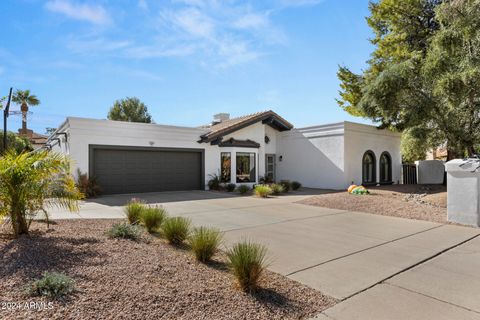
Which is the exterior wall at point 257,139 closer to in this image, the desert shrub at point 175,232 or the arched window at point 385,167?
the arched window at point 385,167

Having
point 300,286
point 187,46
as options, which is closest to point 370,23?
point 187,46

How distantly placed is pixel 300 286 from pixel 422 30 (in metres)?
18.9

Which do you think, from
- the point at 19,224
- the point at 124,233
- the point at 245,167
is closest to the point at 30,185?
the point at 19,224

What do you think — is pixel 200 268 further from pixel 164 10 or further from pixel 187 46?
pixel 187 46

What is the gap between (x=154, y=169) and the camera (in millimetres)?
17234

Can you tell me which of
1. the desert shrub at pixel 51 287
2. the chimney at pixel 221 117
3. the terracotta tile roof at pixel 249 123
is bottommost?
the desert shrub at pixel 51 287

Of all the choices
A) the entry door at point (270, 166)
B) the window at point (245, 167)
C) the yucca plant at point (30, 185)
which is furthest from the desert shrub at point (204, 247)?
the entry door at point (270, 166)

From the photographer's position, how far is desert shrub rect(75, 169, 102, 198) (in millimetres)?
14369

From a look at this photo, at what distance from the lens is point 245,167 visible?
2025 cm

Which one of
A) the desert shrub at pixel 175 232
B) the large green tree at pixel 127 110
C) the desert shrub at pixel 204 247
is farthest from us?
the large green tree at pixel 127 110

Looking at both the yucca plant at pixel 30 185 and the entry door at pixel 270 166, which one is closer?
the yucca plant at pixel 30 185

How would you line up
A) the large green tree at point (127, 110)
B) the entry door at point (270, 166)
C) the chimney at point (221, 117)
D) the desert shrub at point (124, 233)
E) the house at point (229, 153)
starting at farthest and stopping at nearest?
the large green tree at point (127, 110) → the chimney at point (221, 117) → the entry door at point (270, 166) → the house at point (229, 153) → the desert shrub at point (124, 233)

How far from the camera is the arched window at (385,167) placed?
71.8ft

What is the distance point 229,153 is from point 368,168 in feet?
31.6
